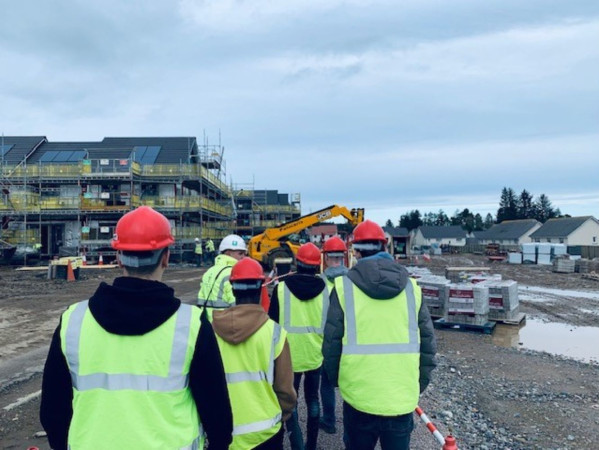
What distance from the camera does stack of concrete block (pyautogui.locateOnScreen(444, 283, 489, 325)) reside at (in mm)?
10523

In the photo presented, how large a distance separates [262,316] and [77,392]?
3.86 ft

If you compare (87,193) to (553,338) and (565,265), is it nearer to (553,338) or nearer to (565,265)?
(553,338)

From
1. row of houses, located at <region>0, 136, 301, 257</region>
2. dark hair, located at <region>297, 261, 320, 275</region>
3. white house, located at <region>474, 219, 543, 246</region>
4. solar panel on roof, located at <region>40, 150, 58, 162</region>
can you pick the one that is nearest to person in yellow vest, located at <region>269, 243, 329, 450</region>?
dark hair, located at <region>297, 261, 320, 275</region>

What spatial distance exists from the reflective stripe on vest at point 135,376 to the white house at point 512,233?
73.7 meters

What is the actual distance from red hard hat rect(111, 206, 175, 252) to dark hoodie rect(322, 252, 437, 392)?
1.36 m

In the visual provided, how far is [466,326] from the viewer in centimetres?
1062

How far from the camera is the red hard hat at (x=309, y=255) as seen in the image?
4.25 m

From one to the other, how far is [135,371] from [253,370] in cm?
109

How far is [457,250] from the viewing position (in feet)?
216

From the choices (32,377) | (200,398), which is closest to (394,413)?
(200,398)

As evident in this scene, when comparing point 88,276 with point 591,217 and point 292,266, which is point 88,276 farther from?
point 591,217

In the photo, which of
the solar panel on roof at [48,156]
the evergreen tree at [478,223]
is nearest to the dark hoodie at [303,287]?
the solar panel on roof at [48,156]

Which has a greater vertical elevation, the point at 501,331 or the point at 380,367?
the point at 380,367

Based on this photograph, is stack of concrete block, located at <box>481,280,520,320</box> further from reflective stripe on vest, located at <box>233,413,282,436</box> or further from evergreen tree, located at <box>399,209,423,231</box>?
evergreen tree, located at <box>399,209,423,231</box>
